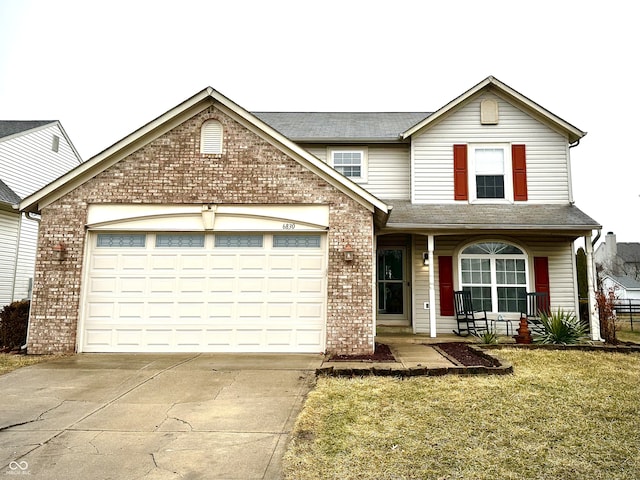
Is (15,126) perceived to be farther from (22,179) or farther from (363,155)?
(363,155)

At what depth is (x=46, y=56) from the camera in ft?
69.3

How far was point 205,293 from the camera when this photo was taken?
878cm

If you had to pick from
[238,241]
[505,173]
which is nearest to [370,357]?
[238,241]

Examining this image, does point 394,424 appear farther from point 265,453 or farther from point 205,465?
point 205,465

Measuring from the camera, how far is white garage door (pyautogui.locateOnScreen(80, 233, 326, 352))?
28.4 feet

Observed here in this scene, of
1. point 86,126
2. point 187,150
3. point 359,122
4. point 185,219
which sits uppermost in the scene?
point 86,126

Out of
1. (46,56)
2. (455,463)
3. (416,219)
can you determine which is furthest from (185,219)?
(46,56)

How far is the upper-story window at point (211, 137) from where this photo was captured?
8.91 m

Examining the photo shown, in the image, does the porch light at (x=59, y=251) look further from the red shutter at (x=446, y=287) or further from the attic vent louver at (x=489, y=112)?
the attic vent louver at (x=489, y=112)

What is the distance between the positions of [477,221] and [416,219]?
1.52 metres

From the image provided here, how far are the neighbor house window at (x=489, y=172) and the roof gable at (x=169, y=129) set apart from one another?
5107mm

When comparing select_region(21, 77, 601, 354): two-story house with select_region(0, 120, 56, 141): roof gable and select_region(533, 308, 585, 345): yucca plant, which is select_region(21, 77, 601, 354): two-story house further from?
select_region(0, 120, 56, 141): roof gable

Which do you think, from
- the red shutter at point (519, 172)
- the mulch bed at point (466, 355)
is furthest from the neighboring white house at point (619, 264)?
the mulch bed at point (466, 355)

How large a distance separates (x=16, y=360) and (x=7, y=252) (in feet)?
27.8
